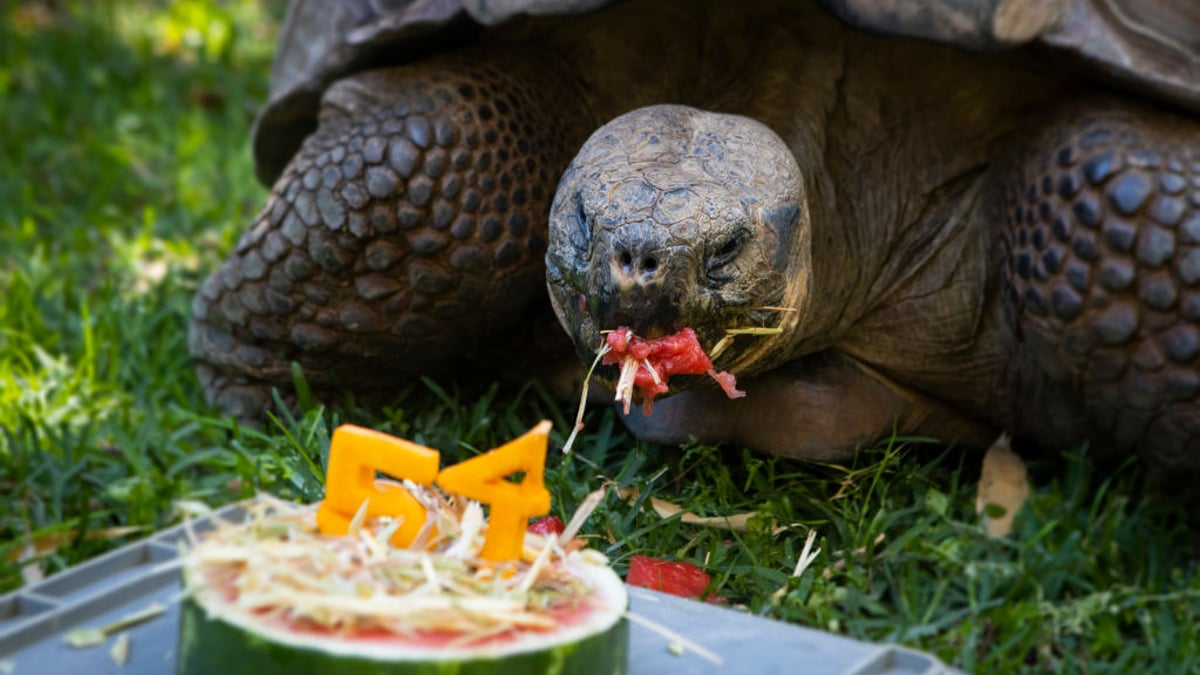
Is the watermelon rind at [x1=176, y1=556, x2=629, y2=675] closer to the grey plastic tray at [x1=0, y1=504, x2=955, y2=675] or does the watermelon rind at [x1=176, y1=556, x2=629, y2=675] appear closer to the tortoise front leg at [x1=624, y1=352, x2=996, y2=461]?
the grey plastic tray at [x1=0, y1=504, x2=955, y2=675]

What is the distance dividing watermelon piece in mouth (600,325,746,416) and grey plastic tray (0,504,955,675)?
14.3 inches

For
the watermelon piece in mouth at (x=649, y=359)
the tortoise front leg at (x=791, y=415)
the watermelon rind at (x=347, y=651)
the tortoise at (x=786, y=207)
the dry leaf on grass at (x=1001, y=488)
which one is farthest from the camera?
the tortoise front leg at (x=791, y=415)

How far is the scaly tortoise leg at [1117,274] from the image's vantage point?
2.92m

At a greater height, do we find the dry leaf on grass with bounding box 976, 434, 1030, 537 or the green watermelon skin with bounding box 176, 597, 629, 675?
the green watermelon skin with bounding box 176, 597, 629, 675

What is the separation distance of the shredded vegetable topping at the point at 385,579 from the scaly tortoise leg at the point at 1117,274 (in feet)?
4.37

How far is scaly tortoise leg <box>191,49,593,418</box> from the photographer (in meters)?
3.33

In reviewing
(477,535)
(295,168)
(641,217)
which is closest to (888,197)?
(641,217)

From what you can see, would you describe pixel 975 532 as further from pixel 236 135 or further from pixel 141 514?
pixel 236 135

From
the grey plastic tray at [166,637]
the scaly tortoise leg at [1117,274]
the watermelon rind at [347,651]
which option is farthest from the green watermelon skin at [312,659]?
the scaly tortoise leg at [1117,274]

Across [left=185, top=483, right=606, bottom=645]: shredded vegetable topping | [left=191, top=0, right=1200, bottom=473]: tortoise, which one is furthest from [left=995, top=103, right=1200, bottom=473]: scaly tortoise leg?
[left=185, top=483, right=606, bottom=645]: shredded vegetable topping

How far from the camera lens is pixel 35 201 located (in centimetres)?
510

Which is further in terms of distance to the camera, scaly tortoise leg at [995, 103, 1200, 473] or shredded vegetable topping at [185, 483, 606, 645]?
scaly tortoise leg at [995, 103, 1200, 473]

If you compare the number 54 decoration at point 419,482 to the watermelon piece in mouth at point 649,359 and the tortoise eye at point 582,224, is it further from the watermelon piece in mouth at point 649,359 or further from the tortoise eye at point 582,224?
the tortoise eye at point 582,224

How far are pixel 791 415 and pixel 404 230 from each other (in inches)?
36.1
